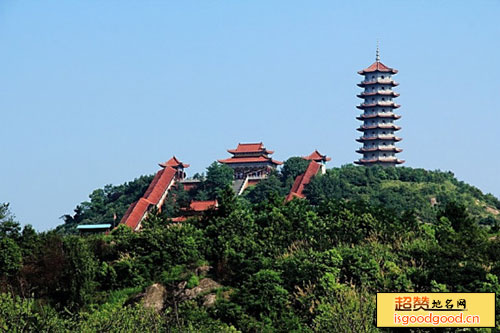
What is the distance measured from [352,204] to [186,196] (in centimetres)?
3889

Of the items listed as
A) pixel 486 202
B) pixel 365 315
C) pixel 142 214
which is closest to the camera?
pixel 365 315

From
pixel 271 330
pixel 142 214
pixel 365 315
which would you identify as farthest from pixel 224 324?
pixel 142 214

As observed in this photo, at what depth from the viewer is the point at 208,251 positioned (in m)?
40.6

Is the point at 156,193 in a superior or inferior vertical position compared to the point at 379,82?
inferior

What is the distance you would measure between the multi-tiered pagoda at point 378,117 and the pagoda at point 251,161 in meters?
9.72

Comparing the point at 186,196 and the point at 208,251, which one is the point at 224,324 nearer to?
the point at 208,251

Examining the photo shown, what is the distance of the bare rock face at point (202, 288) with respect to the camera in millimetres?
38094

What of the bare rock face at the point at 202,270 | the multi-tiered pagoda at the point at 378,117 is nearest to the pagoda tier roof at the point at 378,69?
the multi-tiered pagoda at the point at 378,117

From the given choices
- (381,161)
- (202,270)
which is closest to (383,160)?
(381,161)

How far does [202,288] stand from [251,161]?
5114 centimetres

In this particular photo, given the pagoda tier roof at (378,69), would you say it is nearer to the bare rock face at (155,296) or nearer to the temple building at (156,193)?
the temple building at (156,193)

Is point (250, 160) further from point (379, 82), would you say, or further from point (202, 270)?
point (202, 270)

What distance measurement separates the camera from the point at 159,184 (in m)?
83.6

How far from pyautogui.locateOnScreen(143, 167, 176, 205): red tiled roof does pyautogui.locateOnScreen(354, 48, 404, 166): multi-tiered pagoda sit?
18.8m
